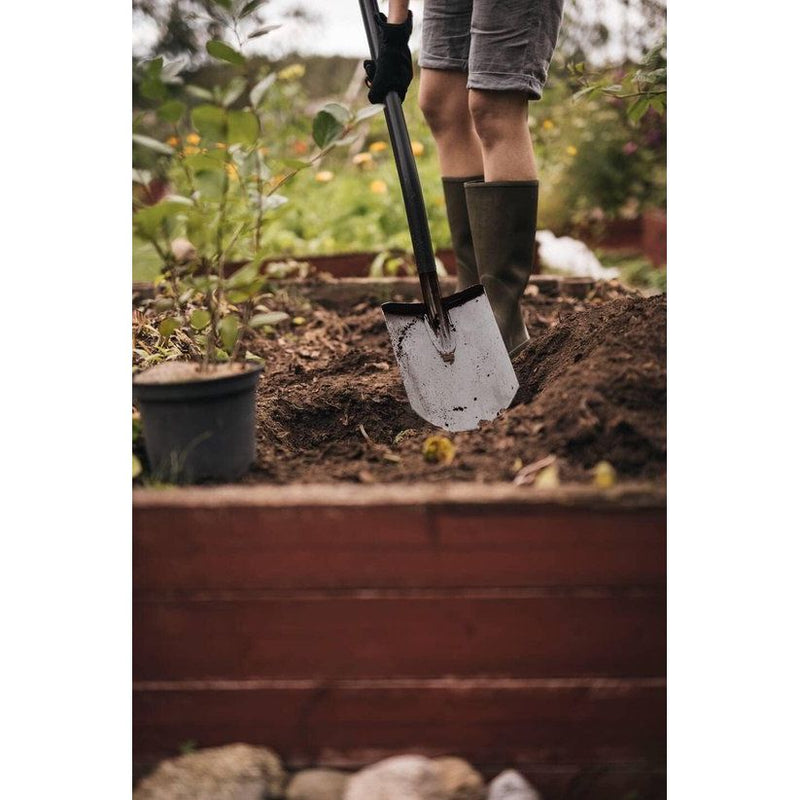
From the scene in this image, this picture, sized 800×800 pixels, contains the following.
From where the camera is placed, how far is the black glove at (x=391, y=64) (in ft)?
5.67

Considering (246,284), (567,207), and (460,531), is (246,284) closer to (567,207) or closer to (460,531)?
(460,531)

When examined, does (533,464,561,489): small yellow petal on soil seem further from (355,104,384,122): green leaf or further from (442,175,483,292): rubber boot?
(442,175,483,292): rubber boot

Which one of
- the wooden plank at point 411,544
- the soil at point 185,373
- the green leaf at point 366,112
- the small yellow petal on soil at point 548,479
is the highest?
the green leaf at point 366,112

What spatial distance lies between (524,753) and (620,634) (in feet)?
0.69

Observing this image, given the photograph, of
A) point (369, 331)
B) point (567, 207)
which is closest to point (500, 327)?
point (369, 331)

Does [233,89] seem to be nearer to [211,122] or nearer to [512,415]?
[211,122]

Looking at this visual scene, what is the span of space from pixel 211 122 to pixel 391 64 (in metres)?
0.72

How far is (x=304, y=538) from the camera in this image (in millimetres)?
1062

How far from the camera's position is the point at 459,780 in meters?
1.08

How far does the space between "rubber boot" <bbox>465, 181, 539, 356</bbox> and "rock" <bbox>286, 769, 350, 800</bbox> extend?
3.56 ft

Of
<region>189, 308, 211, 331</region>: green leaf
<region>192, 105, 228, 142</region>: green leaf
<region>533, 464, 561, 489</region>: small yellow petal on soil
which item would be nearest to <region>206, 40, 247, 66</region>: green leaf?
<region>192, 105, 228, 142</region>: green leaf

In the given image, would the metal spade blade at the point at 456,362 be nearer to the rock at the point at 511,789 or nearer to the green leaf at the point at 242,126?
the green leaf at the point at 242,126

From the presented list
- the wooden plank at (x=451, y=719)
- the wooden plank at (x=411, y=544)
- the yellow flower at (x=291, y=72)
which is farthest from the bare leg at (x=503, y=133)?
the yellow flower at (x=291, y=72)

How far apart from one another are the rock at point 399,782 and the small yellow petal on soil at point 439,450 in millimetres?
459
